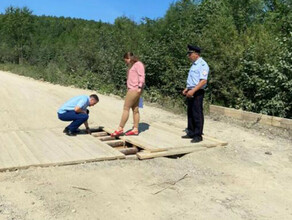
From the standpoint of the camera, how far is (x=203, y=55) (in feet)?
38.0

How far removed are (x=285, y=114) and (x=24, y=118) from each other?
21.0 ft

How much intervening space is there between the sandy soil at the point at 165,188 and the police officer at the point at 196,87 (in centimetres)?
55

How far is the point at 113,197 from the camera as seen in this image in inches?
178

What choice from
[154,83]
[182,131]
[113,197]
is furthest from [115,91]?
[113,197]

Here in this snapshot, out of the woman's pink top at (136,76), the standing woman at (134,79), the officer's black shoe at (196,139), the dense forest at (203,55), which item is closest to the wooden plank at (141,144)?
the standing woman at (134,79)

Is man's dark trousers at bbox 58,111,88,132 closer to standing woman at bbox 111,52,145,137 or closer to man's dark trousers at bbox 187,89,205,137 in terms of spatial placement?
standing woman at bbox 111,52,145,137

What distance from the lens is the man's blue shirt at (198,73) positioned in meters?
6.70

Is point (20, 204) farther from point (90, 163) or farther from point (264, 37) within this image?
point (264, 37)

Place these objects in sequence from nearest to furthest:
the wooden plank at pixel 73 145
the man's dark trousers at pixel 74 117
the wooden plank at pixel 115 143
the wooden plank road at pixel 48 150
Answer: the wooden plank road at pixel 48 150 < the wooden plank at pixel 73 145 < the wooden plank at pixel 115 143 < the man's dark trousers at pixel 74 117

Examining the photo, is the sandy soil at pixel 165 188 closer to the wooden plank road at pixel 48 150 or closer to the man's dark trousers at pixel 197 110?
the wooden plank road at pixel 48 150

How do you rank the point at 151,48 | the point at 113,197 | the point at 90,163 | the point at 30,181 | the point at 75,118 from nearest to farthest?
the point at 113,197 → the point at 30,181 → the point at 90,163 → the point at 75,118 → the point at 151,48

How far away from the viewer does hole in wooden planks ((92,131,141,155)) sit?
661 centimetres

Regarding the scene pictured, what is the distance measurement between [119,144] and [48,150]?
1.42m

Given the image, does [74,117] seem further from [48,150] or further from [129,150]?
[129,150]
